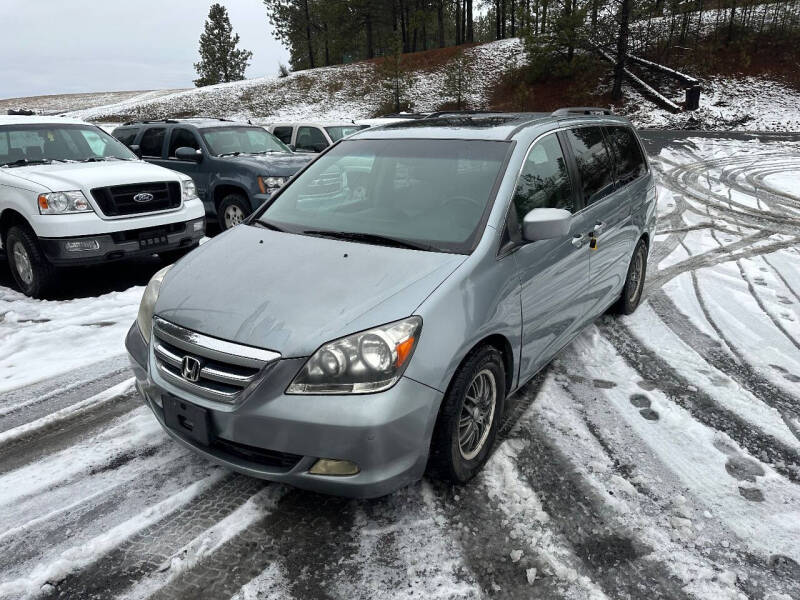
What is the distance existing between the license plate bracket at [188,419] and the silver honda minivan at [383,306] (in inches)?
0.4

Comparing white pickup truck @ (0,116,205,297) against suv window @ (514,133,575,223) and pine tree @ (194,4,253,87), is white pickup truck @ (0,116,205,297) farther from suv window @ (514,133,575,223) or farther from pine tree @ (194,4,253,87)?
pine tree @ (194,4,253,87)

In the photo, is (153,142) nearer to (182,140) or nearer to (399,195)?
(182,140)

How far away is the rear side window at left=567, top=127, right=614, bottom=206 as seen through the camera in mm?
4168

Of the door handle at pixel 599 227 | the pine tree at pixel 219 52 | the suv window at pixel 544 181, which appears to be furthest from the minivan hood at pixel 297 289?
the pine tree at pixel 219 52

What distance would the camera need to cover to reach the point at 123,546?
2.63 m

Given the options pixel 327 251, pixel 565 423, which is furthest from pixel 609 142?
pixel 327 251

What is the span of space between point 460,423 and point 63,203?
5.24m

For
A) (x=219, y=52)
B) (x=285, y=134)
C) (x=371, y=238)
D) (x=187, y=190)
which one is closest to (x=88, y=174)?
(x=187, y=190)

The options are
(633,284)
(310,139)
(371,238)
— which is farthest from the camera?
(310,139)

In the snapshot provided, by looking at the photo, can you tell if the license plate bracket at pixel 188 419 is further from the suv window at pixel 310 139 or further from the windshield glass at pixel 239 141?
the suv window at pixel 310 139

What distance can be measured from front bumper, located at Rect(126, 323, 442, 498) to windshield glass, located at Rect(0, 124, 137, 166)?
19.4 ft

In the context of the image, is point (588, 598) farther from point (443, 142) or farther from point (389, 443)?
point (443, 142)

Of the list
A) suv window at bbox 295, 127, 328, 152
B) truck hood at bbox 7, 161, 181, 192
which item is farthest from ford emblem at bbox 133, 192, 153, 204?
suv window at bbox 295, 127, 328, 152

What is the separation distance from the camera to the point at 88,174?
648 cm
